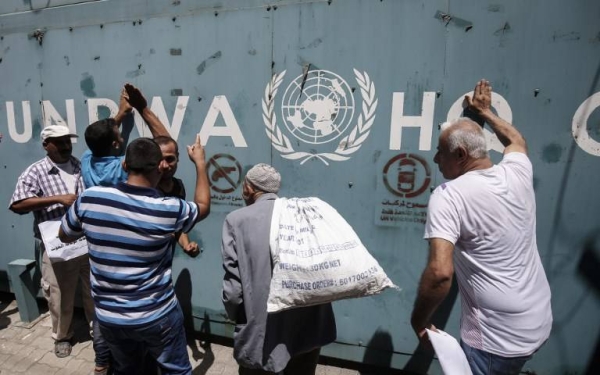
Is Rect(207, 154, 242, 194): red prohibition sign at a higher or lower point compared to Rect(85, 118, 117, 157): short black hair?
lower

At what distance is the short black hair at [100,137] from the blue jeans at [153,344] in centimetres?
110

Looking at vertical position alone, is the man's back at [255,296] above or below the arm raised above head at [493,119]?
below

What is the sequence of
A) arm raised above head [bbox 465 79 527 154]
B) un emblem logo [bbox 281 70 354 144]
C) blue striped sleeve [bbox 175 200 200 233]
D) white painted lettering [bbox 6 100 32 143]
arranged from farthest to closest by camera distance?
1. white painted lettering [bbox 6 100 32 143]
2. un emblem logo [bbox 281 70 354 144]
3. arm raised above head [bbox 465 79 527 154]
4. blue striped sleeve [bbox 175 200 200 233]

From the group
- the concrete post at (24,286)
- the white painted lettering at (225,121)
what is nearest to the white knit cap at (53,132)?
the white painted lettering at (225,121)

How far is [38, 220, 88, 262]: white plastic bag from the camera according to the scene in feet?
7.98

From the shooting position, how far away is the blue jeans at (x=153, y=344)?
167cm

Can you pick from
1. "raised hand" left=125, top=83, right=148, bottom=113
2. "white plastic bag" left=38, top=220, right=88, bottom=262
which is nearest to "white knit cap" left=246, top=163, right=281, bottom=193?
"raised hand" left=125, top=83, right=148, bottom=113

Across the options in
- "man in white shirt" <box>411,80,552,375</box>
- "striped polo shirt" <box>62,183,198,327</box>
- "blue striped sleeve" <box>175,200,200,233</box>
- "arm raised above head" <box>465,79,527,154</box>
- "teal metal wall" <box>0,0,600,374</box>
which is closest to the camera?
"man in white shirt" <box>411,80,552,375</box>

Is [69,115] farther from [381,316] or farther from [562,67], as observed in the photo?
[562,67]

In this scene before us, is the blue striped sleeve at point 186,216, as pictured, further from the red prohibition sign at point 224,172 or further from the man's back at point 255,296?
the red prohibition sign at point 224,172

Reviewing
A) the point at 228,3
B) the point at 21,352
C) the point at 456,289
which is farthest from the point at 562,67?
the point at 21,352

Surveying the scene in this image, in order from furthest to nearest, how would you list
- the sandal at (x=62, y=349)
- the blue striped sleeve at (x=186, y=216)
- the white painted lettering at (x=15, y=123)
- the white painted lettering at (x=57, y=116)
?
the white painted lettering at (x=15, y=123), the white painted lettering at (x=57, y=116), the sandal at (x=62, y=349), the blue striped sleeve at (x=186, y=216)

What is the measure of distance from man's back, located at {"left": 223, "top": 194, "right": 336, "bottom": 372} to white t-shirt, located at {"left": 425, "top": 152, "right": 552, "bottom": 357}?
2.43 ft

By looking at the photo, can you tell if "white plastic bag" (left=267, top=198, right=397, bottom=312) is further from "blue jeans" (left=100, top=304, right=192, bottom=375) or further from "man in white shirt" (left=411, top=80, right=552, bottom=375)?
"blue jeans" (left=100, top=304, right=192, bottom=375)
